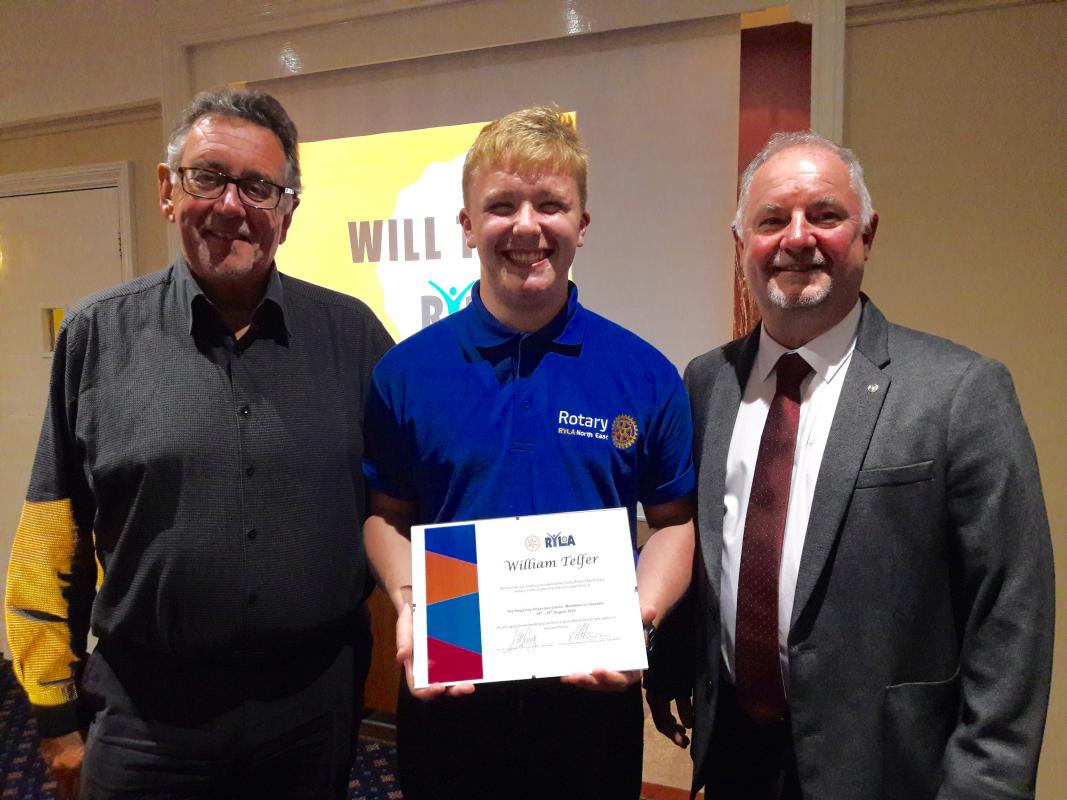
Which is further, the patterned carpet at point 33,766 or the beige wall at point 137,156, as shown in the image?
the beige wall at point 137,156

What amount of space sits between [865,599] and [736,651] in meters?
0.27

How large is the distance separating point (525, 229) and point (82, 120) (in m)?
3.31

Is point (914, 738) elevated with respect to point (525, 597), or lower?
lower

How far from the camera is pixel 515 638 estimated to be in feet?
4.09

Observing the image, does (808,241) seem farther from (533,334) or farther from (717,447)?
(533,334)

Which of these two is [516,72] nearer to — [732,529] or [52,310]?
[732,529]

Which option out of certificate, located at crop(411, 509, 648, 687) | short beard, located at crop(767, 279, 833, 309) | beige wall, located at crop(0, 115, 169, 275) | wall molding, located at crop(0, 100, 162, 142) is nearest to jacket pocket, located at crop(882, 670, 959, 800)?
certificate, located at crop(411, 509, 648, 687)

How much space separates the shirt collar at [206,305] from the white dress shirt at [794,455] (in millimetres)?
984

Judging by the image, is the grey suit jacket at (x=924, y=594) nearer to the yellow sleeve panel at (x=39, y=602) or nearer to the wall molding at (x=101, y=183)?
the yellow sleeve panel at (x=39, y=602)

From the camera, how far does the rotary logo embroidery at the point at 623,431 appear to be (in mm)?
1394

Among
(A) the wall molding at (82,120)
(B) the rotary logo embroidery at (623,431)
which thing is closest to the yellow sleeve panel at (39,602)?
(B) the rotary logo embroidery at (623,431)

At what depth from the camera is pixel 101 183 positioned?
351cm

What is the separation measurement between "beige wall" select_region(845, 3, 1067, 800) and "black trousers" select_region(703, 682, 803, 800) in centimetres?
157
